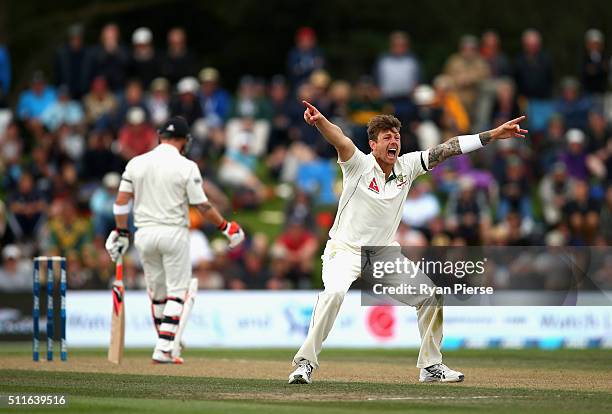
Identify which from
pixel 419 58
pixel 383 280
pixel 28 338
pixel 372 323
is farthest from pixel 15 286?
pixel 419 58

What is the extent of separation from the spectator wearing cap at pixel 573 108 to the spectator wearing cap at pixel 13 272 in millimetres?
10749

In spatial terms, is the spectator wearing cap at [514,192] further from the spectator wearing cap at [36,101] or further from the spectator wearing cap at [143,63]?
the spectator wearing cap at [36,101]

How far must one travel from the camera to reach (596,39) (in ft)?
87.1

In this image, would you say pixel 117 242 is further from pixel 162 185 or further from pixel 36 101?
pixel 36 101

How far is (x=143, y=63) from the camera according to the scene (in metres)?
26.9

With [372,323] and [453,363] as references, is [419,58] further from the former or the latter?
[453,363]

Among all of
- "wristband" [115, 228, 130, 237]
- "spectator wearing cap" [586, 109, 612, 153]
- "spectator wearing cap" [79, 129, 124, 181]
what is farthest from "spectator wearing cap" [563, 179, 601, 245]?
"wristband" [115, 228, 130, 237]

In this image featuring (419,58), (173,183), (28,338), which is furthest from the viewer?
(419,58)

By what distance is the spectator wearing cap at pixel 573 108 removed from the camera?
25797 millimetres

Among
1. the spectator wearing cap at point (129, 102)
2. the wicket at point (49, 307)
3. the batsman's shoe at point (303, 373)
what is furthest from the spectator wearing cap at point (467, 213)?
the batsman's shoe at point (303, 373)

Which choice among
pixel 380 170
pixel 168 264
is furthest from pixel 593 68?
pixel 380 170

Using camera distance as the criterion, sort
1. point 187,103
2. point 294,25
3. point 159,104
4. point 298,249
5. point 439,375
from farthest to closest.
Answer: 1. point 294,25
2. point 159,104
3. point 187,103
4. point 298,249
5. point 439,375

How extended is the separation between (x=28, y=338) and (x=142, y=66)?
7610 mm

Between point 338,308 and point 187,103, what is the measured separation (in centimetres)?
1397
